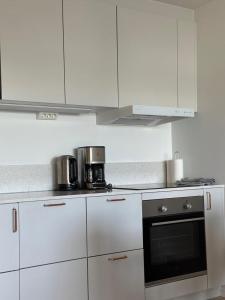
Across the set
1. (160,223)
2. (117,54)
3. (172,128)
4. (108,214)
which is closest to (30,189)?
(108,214)

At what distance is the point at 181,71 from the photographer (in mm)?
3385

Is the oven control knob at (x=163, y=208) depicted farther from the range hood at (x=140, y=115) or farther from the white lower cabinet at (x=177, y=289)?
the range hood at (x=140, y=115)

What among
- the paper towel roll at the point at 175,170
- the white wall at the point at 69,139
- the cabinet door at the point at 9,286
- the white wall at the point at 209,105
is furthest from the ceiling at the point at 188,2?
the cabinet door at the point at 9,286

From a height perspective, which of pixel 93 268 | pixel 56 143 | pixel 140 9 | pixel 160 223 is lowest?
pixel 93 268

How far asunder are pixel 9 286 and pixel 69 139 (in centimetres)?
124

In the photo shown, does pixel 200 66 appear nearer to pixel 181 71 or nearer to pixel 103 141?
pixel 181 71

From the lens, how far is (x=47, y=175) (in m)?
3.04

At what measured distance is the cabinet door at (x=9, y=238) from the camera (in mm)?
2262

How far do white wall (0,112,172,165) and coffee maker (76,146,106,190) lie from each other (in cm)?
15

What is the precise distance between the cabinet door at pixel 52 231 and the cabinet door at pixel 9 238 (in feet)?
0.12

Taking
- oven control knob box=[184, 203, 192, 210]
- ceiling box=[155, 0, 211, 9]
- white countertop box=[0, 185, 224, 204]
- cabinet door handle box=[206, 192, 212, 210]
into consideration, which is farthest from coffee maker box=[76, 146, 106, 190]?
ceiling box=[155, 0, 211, 9]

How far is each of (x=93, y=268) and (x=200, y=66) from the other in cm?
184

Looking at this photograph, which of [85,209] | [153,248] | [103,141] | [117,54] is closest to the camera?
[85,209]

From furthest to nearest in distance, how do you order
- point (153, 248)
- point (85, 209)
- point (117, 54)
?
point (117, 54)
point (153, 248)
point (85, 209)
